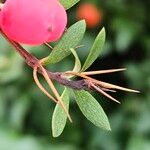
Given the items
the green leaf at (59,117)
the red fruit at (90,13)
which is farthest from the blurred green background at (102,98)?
the green leaf at (59,117)

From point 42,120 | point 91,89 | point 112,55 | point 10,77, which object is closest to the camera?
point 91,89

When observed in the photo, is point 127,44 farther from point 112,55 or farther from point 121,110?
point 121,110

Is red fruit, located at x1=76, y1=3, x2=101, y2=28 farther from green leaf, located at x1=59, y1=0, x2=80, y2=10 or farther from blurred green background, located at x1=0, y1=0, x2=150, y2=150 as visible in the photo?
green leaf, located at x1=59, y1=0, x2=80, y2=10

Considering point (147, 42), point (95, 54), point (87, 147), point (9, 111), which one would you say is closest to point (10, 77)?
point (9, 111)

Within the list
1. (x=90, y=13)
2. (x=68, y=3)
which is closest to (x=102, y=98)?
(x=90, y=13)

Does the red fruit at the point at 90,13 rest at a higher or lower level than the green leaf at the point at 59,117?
lower

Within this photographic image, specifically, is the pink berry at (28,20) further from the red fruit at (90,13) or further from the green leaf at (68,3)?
the red fruit at (90,13)

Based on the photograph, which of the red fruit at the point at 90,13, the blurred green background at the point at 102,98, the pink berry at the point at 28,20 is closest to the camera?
the pink berry at the point at 28,20
